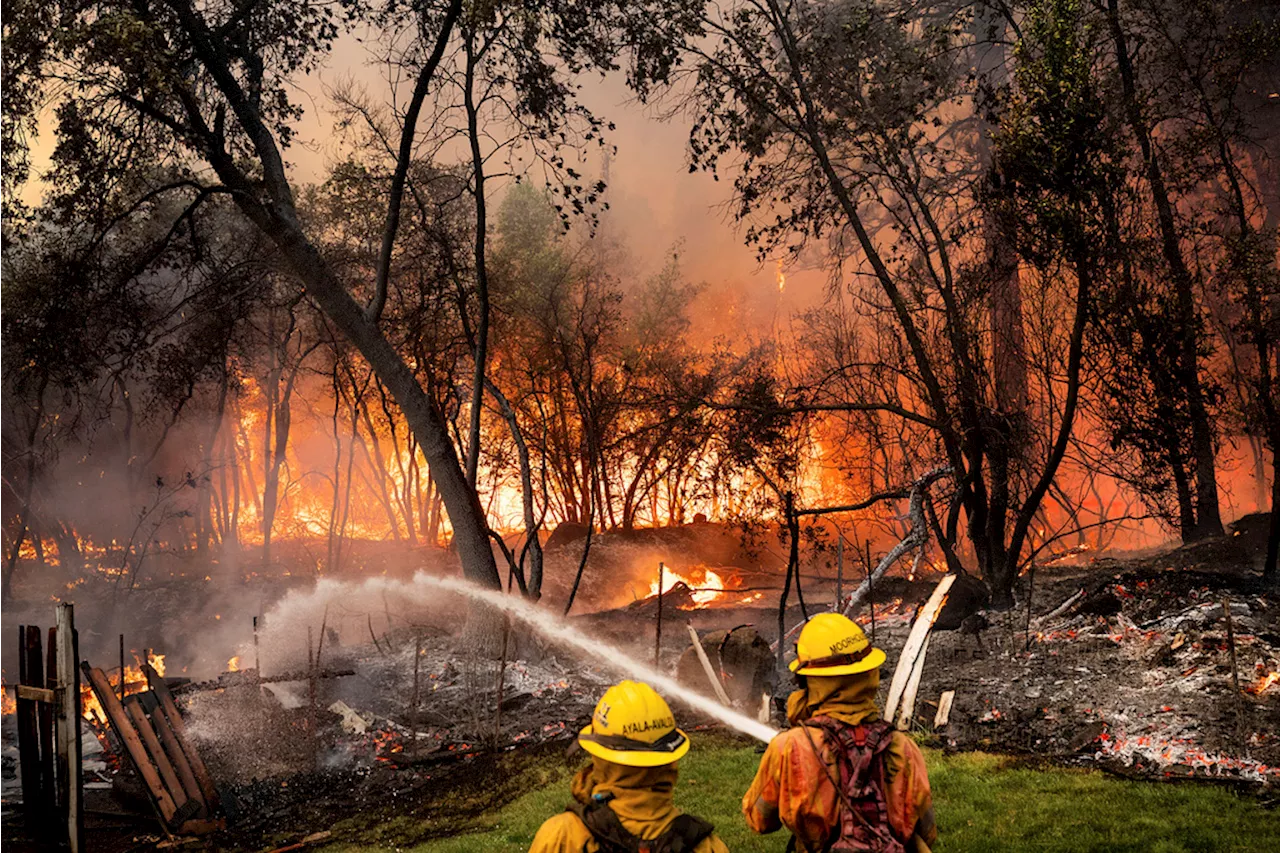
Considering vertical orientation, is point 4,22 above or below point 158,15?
below

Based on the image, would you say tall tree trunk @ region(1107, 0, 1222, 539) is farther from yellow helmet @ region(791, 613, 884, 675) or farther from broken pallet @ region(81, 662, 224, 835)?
broken pallet @ region(81, 662, 224, 835)

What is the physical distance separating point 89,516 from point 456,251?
21136 millimetres

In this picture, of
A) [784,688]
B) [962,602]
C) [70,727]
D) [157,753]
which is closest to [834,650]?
[70,727]

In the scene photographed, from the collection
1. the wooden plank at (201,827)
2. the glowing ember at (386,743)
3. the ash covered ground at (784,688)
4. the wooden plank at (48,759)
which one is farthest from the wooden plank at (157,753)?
the glowing ember at (386,743)

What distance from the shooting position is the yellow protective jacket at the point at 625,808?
2818mm

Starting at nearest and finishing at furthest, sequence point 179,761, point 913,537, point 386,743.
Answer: point 179,761 → point 386,743 → point 913,537

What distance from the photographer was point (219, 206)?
29156 mm

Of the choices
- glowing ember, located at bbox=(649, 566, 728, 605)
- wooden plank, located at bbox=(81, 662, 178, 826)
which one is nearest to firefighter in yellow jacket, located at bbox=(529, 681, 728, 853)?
wooden plank, located at bbox=(81, 662, 178, 826)

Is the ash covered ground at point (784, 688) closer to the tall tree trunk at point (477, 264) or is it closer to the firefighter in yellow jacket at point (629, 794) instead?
the tall tree trunk at point (477, 264)

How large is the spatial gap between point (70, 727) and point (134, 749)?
5.14 ft

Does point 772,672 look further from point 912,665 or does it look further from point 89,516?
point 89,516

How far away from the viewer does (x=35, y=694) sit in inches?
285

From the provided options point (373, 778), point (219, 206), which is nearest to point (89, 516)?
point (219, 206)

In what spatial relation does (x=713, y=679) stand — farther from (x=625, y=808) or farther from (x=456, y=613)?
(x=456, y=613)
